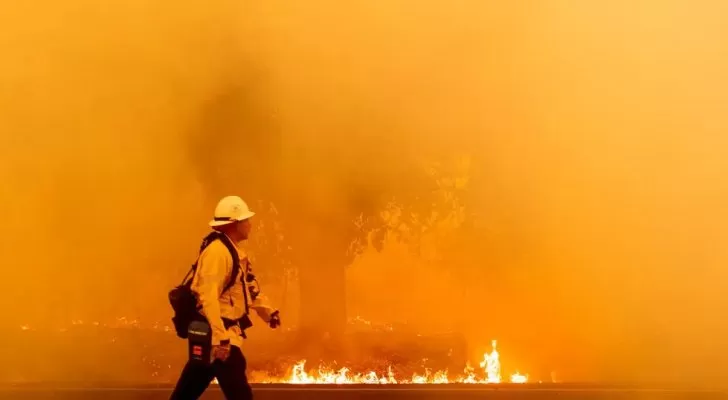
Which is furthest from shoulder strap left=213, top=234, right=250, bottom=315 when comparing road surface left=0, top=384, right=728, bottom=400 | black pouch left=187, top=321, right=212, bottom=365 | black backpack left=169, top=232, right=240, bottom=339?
road surface left=0, top=384, right=728, bottom=400

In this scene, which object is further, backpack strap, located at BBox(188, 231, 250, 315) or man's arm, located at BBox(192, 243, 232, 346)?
backpack strap, located at BBox(188, 231, 250, 315)

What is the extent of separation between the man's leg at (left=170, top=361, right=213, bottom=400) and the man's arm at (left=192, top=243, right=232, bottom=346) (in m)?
0.15

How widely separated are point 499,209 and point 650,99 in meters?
1.17

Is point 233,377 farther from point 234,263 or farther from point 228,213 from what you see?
point 228,213

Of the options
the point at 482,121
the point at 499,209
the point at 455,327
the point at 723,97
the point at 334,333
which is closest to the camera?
the point at 723,97

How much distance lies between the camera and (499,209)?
4.88m

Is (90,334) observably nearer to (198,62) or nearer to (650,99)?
(198,62)

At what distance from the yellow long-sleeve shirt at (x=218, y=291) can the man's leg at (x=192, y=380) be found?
147 millimetres

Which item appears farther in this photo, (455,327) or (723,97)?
(455,327)

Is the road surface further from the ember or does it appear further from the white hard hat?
the white hard hat

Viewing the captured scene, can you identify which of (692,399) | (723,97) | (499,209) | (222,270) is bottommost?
(692,399)

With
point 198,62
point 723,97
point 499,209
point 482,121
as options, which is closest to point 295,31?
point 198,62

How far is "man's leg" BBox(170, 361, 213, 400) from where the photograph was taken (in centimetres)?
277

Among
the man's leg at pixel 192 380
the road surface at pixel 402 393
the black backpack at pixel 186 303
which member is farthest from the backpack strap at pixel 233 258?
the road surface at pixel 402 393
